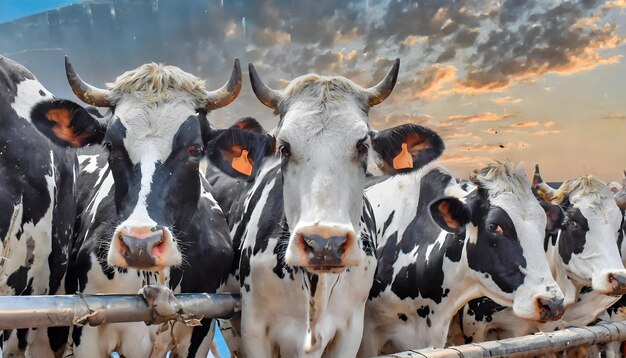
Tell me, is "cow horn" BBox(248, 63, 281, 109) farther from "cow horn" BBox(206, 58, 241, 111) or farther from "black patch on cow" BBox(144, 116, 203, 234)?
"black patch on cow" BBox(144, 116, 203, 234)

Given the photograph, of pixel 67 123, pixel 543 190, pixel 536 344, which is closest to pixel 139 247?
pixel 67 123

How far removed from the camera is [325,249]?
2.64m

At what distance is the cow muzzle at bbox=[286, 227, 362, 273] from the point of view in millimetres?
2643

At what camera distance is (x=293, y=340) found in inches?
133

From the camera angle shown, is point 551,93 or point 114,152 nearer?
point 114,152

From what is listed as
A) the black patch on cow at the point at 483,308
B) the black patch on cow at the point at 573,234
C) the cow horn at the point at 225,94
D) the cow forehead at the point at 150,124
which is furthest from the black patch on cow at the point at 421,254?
the cow forehead at the point at 150,124

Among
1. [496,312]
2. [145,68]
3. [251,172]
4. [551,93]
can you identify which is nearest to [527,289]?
[496,312]

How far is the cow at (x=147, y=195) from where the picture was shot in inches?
113

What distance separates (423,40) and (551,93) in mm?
3417

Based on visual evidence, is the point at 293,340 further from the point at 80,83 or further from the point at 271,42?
the point at 271,42

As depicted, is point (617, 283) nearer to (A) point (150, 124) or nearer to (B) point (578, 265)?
(B) point (578, 265)

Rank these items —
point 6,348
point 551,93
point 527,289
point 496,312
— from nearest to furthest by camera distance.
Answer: point 6,348 < point 527,289 < point 496,312 < point 551,93

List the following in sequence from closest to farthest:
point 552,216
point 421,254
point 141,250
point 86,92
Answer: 1. point 141,250
2. point 86,92
3. point 421,254
4. point 552,216

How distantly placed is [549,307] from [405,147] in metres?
1.29
